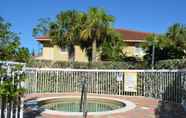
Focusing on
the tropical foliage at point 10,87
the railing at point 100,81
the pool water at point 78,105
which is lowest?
the pool water at point 78,105

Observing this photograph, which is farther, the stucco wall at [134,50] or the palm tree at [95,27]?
the stucco wall at [134,50]

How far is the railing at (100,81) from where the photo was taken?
17.5 metres

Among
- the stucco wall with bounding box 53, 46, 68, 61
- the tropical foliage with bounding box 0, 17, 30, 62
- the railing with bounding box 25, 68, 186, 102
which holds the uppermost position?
the stucco wall with bounding box 53, 46, 68, 61

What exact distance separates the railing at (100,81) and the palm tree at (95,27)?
24.5ft

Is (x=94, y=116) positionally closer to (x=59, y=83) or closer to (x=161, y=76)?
(x=161, y=76)

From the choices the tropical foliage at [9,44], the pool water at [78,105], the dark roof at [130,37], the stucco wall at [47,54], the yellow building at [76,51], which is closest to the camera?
the tropical foliage at [9,44]

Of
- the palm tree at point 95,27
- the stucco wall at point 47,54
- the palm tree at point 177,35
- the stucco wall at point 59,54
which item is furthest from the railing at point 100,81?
the stucco wall at point 47,54

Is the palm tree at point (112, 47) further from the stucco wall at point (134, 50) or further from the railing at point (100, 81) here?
the railing at point (100, 81)

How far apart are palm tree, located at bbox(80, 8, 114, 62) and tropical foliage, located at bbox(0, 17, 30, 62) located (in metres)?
20.9

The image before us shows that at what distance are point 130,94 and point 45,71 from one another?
5.27 meters

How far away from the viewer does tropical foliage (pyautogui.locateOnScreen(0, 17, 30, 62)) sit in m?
5.47

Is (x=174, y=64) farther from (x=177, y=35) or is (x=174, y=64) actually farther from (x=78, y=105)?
(x=177, y=35)

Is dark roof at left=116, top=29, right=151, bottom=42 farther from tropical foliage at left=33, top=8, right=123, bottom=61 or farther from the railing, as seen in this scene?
the railing

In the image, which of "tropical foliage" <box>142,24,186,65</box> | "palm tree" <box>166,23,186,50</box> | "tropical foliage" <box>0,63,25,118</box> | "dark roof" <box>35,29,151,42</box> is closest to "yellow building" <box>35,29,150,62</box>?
"dark roof" <box>35,29,151,42</box>
